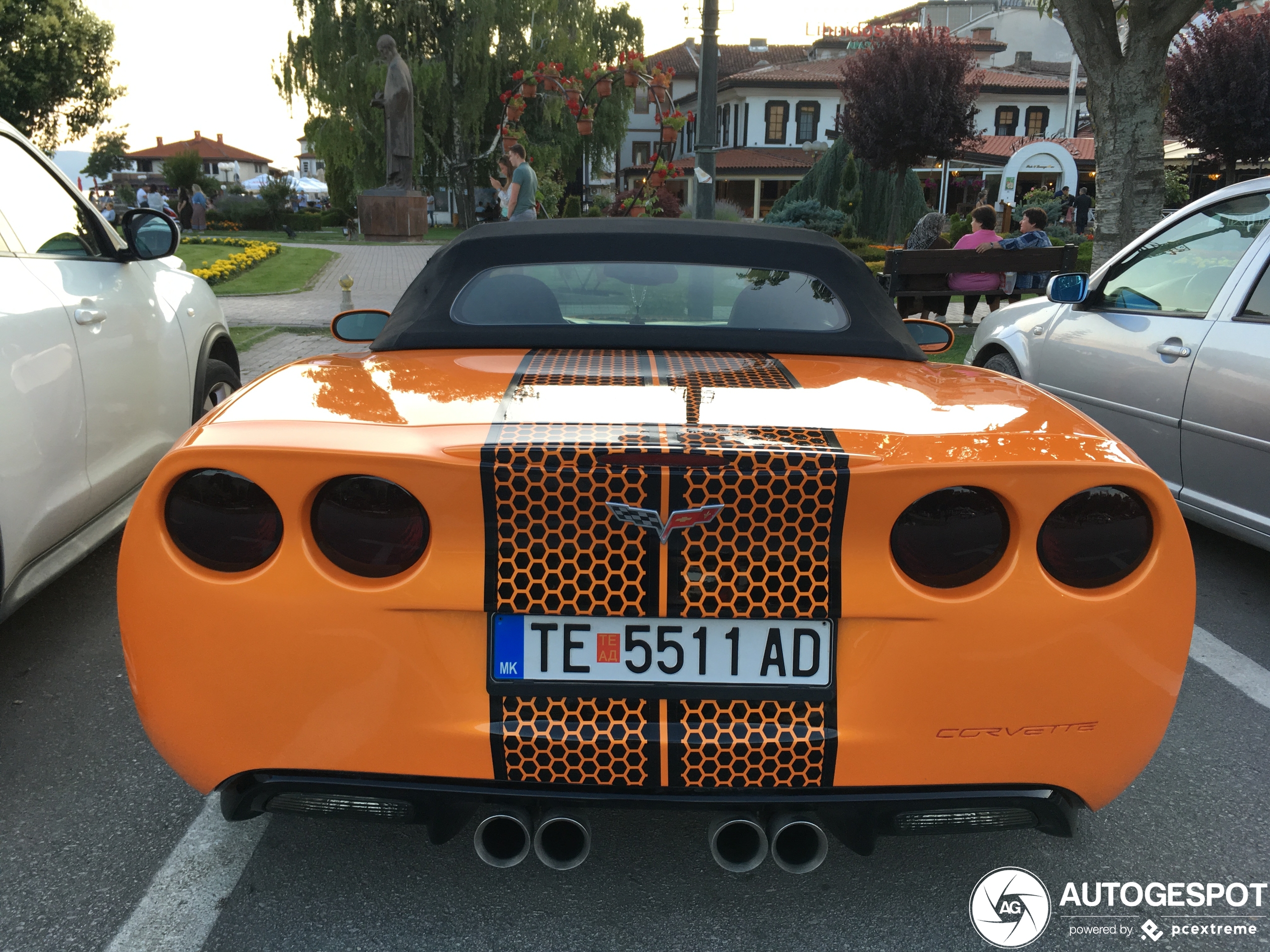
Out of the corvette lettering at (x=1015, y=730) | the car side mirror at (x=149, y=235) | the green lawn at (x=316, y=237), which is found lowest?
the green lawn at (x=316, y=237)

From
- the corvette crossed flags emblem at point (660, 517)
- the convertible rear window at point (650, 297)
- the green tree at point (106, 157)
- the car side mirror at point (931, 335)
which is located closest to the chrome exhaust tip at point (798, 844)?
the corvette crossed flags emblem at point (660, 517)

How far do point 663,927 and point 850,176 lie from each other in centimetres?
3899

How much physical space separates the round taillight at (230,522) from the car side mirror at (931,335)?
229 centimetres

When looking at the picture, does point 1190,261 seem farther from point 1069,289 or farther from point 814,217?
point 814,217

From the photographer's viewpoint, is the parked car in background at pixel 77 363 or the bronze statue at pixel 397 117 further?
the bronze statue at pixel 397 117

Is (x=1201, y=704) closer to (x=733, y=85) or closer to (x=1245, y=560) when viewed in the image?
(x=1245, y=560)

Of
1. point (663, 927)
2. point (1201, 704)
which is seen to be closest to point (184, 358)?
point (663, 927)

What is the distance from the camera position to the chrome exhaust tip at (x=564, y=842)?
6.24ft

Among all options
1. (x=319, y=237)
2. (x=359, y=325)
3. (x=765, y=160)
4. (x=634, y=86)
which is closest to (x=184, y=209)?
(x=319, y=237)

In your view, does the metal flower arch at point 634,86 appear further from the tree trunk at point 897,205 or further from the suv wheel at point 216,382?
the tree trunk at point 897,205

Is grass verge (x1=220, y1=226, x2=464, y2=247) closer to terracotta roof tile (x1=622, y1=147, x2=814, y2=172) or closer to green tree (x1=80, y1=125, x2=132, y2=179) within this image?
terracotta roof tile (x1=622, y1=147, x2=814, y2=172)

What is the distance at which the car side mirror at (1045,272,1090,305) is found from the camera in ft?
16.0

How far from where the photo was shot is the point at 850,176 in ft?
126

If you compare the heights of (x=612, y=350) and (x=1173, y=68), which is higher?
(x=1173, y=68)
